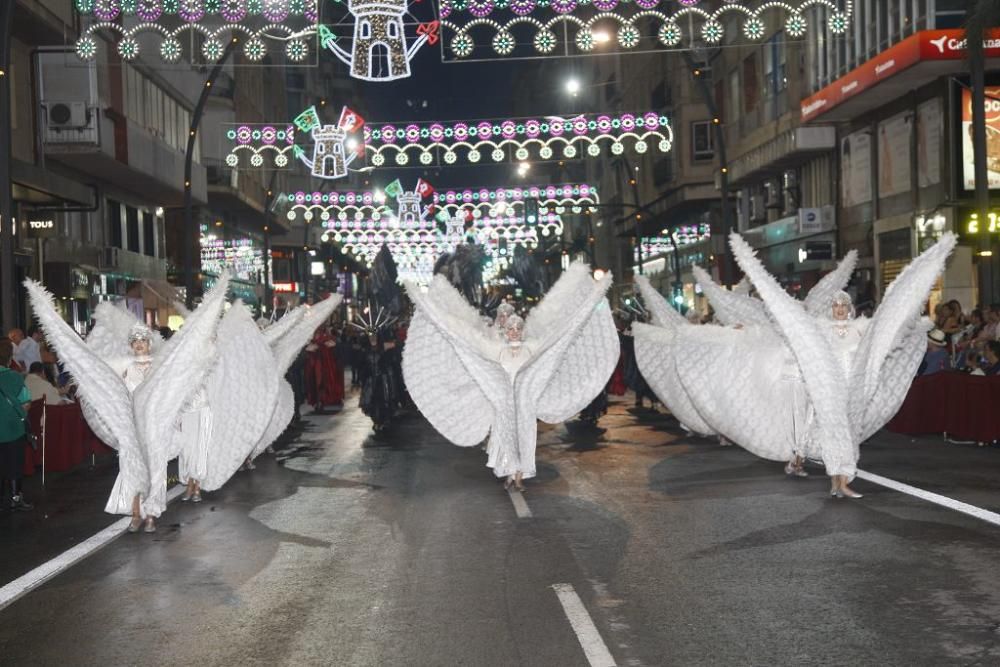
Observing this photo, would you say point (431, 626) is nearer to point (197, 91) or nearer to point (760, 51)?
point (760, 51)

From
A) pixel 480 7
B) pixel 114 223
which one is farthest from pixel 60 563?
pixel 114 223

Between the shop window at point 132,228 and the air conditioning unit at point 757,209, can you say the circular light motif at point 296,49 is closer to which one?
the shop window at point 132,228

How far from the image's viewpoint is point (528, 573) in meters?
8.56

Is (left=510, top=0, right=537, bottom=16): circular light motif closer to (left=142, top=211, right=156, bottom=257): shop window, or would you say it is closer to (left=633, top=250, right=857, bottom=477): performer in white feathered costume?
(left=633, top=250, right=857, bottom=477): performer in white feathered costume

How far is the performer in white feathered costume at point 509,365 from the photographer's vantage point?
1309 centimetres

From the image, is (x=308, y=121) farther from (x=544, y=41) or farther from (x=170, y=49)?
(x=544, y=41)

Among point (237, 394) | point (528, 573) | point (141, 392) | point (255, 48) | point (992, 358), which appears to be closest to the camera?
point (528, 573)

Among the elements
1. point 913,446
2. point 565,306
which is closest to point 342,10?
point 565,306

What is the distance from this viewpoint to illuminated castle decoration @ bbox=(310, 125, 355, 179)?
1441 inches

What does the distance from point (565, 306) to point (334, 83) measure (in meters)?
112

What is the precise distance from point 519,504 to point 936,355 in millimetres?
9021

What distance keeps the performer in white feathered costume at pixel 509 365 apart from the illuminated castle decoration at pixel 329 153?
21.4 meters

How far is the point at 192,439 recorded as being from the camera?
12391 millimetres

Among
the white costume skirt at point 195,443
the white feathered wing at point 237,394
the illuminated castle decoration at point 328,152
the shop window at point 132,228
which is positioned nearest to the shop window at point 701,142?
the illuminated castle decoration at point 328,152
